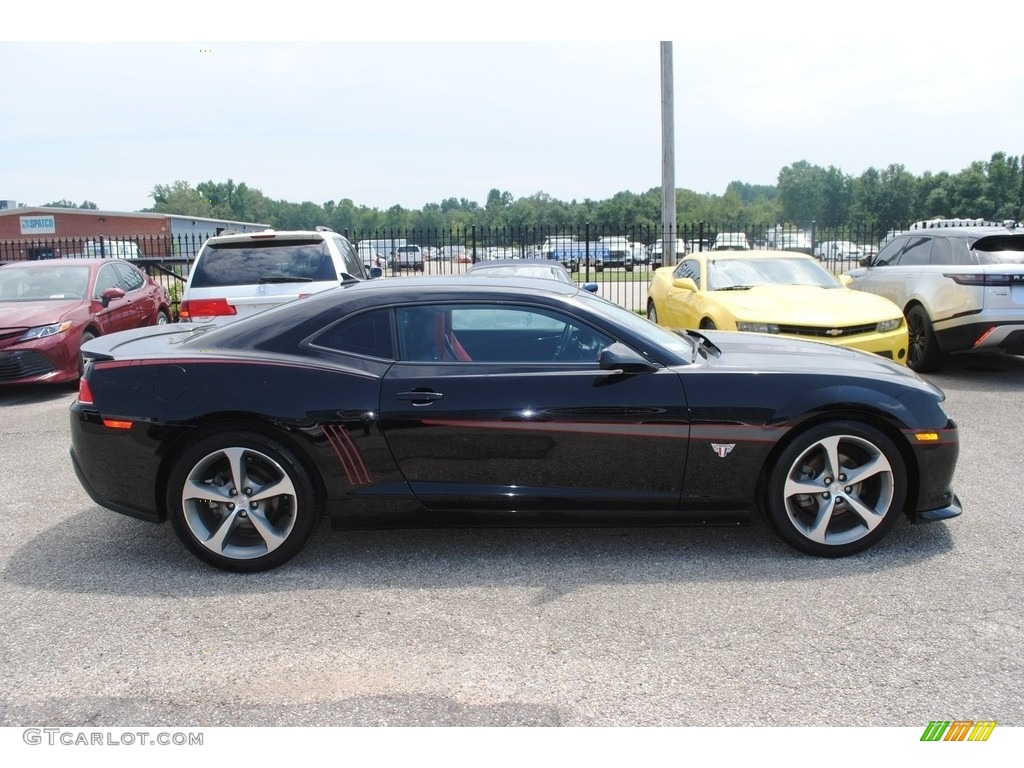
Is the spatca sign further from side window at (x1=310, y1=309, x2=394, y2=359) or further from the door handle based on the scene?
the door handle

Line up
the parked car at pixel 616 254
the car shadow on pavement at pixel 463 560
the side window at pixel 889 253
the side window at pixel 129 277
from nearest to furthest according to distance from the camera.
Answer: the car shadow on pavement at pixel 463 560
the side window at pixel 889 253
the side window at pixel 129 277
the parked car at pixel 616 254

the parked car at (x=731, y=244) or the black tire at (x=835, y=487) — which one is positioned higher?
the parked car at (x=731, y=244)

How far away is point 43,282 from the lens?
9906mm

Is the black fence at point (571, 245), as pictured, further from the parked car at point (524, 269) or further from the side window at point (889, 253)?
the parked car at point (524, 269)

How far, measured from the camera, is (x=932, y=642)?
10.6 ft

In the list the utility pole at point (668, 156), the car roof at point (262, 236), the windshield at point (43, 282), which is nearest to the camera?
the car roof at point (262, 236)

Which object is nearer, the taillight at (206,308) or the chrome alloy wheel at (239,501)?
the chrome alloy wheel at (239,501)

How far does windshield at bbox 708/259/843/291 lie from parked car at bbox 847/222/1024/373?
1.16 metres

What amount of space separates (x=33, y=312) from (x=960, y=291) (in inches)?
393

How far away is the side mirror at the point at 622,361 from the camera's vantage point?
12.9 ft

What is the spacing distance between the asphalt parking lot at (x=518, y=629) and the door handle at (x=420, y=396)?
0.83 m

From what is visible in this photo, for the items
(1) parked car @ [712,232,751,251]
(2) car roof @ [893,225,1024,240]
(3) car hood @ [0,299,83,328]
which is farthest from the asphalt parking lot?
(1) parked car @ [712,232,751,251]

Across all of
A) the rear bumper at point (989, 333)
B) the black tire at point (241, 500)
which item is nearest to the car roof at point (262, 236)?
the black tire at point (241, 500)

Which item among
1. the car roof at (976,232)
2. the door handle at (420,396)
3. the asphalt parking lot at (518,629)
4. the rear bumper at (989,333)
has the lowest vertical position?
the asphalt parking lot at (518,629)
